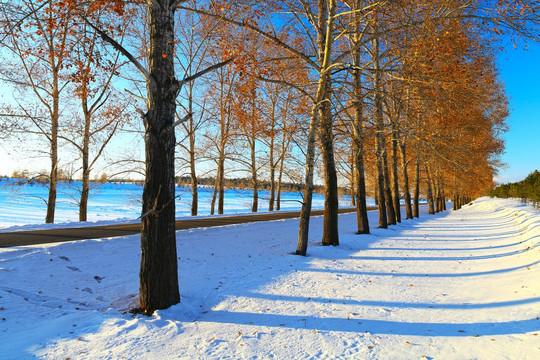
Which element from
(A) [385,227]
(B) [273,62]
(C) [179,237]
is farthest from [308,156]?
(A) [385,227]

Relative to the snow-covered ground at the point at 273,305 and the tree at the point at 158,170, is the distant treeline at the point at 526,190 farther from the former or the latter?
the tree at the point at 158,170

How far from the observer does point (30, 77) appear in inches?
510

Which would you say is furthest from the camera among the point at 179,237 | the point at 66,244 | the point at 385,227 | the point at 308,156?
the point at 385,227

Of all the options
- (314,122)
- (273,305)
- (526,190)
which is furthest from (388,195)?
(526,190)

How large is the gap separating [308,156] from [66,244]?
617 cm

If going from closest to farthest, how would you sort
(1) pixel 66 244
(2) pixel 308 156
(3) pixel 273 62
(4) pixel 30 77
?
(1) pixel 66 244, (2) pixel 308 156, (3) pixel 273 62, (4) pixel 30 77

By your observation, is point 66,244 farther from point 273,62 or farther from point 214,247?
point 273,62

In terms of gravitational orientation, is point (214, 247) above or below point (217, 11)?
below

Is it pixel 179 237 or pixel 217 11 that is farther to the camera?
pixel 179 237

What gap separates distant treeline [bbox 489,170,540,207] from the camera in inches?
1099

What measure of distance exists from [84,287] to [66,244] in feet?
7.20

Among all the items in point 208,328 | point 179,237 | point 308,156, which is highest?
point 308,156

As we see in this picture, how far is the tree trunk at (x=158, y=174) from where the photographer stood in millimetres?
4398

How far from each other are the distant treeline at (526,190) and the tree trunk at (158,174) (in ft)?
108
